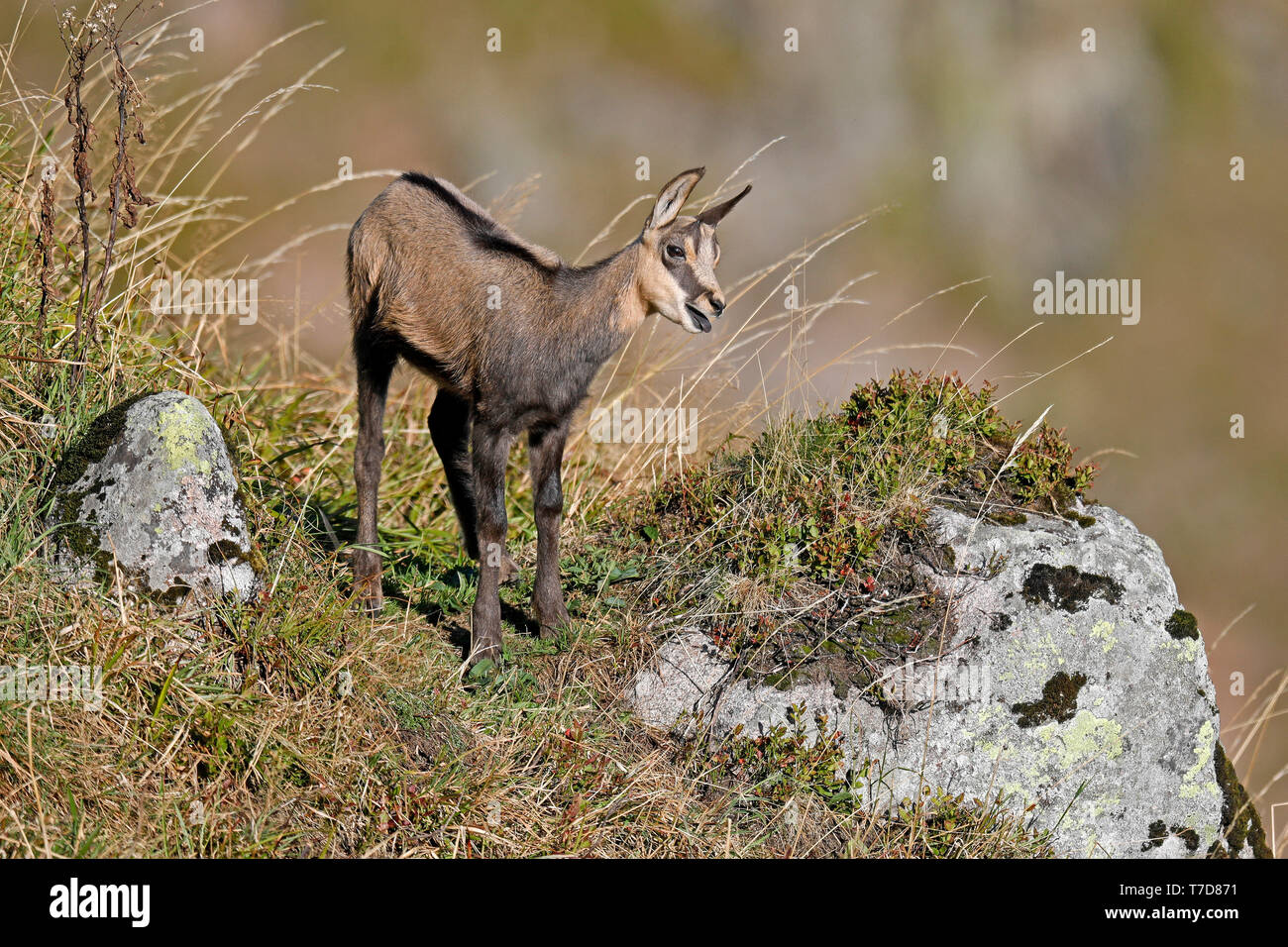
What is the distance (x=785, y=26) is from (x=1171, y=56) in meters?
7.69

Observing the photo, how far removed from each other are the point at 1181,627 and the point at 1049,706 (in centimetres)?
82

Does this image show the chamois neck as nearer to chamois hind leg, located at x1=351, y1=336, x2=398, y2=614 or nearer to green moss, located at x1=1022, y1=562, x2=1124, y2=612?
chamois hind leg, located at x1=351, y1=336, x2=398, y2=614

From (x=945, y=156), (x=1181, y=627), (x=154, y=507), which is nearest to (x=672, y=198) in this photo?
(x=154, y=507)

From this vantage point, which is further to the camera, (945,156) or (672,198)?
(945,156)

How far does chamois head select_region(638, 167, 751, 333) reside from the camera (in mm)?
5898

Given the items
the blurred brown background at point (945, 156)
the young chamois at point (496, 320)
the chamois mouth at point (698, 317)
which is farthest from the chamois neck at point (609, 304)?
the blurred brown background at point (945, 156)

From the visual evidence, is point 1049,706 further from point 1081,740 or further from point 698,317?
point 698,317

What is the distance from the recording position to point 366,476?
21.9 feet

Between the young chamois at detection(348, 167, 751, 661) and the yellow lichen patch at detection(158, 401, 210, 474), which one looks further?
the young chamois at detection(348, 167, 751, 661)

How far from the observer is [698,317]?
6.00 metres

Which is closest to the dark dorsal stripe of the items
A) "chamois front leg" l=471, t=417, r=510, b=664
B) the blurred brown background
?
"chamois front leg" l=471, t=417, r=510, b=664

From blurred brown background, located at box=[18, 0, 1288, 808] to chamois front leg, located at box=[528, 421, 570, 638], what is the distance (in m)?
8.48

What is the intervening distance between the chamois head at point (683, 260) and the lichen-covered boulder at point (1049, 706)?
5.50 feet
